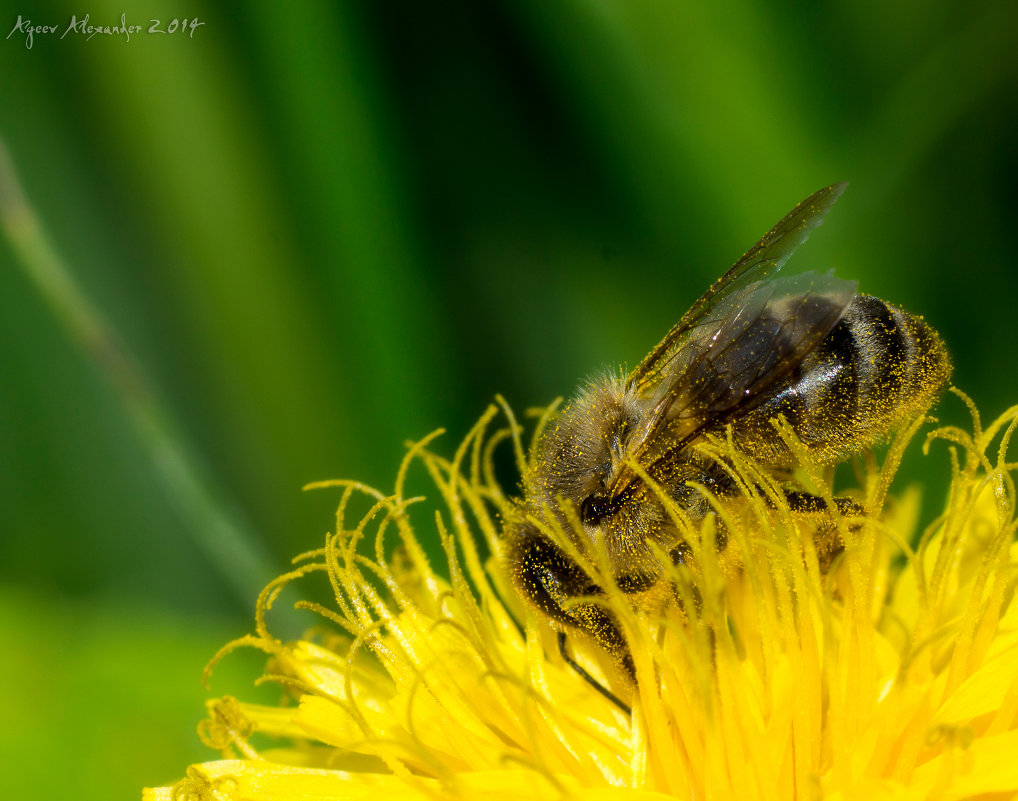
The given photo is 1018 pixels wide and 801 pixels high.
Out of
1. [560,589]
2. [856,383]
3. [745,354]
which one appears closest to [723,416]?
[745,354]

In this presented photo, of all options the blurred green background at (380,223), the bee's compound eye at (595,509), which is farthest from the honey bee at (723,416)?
the blurred green background at (380,223)

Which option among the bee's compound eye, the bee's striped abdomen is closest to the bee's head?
the bee's compound eye

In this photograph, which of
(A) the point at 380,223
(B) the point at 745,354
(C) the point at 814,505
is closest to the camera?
(B) the point at 745,354

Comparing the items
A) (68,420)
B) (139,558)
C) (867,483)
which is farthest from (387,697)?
(68,420)

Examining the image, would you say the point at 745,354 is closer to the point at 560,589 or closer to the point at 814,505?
the point at 814,505

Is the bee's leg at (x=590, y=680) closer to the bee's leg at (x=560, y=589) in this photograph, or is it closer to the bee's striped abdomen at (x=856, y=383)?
the bee's leg at (x=560, y=589)
